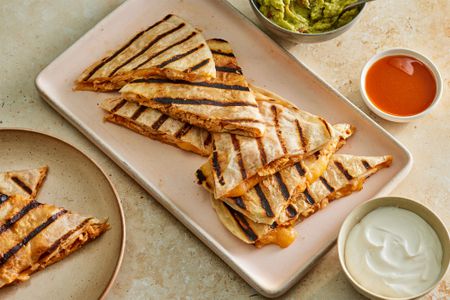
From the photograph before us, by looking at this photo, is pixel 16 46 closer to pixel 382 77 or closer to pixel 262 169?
pixel 262 169

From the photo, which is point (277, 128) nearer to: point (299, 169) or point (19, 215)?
point (299, 169)

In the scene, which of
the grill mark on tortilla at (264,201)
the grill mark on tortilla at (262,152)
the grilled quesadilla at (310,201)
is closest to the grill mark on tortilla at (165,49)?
the grill mark on tortilla at (262,152)

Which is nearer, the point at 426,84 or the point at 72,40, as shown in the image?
the point at 426,84

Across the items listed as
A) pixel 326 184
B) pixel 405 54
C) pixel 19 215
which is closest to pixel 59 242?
pixel 19 215

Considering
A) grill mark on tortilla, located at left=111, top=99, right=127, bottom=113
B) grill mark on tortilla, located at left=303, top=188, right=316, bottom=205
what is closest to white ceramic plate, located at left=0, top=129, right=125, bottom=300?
grill mark on tortilla, located at left=111, top=99, right=127, bottom=113

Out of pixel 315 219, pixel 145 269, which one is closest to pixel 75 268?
pixel 145 269

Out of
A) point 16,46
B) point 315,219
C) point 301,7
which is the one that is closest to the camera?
point 315,219
